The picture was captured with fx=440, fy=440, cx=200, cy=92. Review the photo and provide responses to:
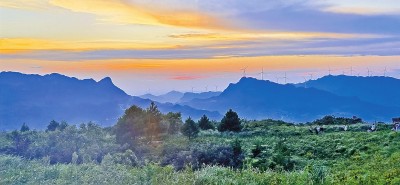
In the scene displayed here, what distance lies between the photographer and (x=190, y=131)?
34.5 metres

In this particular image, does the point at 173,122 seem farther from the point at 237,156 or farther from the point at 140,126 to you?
the point at 237,156

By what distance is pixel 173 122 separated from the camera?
37.9 meters

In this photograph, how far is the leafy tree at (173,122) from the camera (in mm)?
36875

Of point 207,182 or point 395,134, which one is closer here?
point 207,182

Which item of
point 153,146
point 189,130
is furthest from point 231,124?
point 153,146

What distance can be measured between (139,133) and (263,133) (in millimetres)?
10393

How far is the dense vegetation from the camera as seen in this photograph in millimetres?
11609

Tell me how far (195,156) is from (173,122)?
16.6 m

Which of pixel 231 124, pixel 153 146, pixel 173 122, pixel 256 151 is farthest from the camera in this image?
pixel 231 124

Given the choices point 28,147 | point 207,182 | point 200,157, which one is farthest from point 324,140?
point 28,147

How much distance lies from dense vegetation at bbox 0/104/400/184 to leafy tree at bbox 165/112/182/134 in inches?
3.4

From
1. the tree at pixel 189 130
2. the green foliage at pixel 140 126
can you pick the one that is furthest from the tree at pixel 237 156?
the tree at pixel 189 130

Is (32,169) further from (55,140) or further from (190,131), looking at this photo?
(190,131)

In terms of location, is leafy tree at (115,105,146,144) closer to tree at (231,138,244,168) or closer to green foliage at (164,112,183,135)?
A: green foliage at (164,112,183,135)
